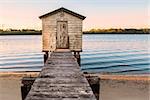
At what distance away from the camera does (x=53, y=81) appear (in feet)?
25.5

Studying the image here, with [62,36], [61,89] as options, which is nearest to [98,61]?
[62,36]

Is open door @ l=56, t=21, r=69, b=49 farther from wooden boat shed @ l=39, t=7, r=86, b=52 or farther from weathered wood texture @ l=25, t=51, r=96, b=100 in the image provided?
weathered wood texture @ l=25, t=51, r=96, b=100

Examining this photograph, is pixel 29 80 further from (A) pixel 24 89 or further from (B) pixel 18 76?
(B) pixel 18 76

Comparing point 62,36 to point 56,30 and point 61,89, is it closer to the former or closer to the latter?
point 56,30

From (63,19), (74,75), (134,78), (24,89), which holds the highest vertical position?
(63,19)

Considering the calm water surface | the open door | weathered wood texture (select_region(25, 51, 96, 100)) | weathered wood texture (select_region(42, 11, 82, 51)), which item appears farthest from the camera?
the calm water surface

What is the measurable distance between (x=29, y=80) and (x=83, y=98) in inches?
187

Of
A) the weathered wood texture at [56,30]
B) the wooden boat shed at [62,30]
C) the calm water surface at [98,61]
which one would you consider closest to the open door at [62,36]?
the wooden boat shed at [62,30]

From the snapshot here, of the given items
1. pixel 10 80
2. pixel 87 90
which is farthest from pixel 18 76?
pixel 87 90

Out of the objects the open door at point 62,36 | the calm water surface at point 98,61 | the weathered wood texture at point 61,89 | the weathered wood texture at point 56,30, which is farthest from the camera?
the calm water surface at point 98,61

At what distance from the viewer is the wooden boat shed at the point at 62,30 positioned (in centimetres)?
2259

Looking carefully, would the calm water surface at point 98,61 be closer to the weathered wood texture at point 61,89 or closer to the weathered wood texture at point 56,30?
the weathered wood texture at point 56,30

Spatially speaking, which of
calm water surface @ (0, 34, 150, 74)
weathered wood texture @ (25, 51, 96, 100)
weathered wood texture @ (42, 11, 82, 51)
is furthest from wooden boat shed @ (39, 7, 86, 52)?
weathered wood texture @ (25, 51, 96, 100)

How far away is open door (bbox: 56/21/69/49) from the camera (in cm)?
2253
